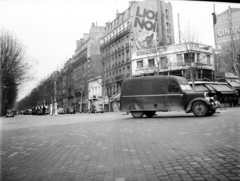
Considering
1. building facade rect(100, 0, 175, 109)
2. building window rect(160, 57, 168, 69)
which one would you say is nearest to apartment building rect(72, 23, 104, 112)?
building facade rect(100, 0, 175, 109)

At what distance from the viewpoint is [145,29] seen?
4306 cm

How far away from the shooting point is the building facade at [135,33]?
142 feet

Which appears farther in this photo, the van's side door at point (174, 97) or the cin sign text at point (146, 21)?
the cin sign text at point (146, 21)

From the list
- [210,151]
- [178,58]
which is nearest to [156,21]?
[178,58]

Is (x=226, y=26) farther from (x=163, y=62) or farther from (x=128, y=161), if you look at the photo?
(x=128, y=161)

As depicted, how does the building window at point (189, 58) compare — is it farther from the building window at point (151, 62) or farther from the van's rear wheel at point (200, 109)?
the van's rear wheel at point (200, 109)

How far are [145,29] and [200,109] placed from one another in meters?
32.6

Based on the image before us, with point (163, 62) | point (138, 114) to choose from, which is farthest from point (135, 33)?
point (138, 114)

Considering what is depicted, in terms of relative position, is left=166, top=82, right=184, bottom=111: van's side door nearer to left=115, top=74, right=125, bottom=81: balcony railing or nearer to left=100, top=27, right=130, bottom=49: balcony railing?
left=115, top=74, right=125, bottom=81: balcony railing

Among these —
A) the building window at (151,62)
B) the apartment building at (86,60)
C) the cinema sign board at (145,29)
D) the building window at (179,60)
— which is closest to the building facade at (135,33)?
the cinema sign board at (145,29)

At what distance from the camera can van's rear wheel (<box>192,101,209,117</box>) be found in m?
13.1

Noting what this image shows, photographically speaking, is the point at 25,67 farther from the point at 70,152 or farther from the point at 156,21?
the point at 156,21

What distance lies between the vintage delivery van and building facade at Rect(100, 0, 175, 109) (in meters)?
27.5

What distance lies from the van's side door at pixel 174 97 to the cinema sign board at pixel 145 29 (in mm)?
29886
